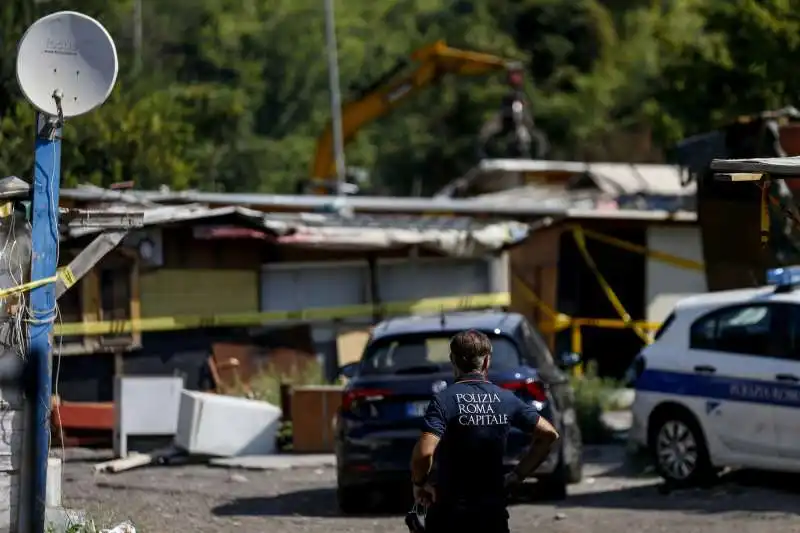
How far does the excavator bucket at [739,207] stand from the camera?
17203mm

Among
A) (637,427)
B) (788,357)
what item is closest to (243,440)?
(637,427)

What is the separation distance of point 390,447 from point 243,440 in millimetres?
4892

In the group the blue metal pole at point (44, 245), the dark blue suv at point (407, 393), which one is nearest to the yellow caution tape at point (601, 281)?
the dark blue suv at point (407, 393)

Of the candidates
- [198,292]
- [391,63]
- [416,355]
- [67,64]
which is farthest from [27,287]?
[391,63]

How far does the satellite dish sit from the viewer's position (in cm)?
962

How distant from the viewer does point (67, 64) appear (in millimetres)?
9719

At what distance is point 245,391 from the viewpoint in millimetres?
19047

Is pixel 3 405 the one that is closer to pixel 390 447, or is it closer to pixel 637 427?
pixel 390 447

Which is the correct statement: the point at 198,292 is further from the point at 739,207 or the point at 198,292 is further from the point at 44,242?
the point at 44,242

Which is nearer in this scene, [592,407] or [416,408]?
[416,408]

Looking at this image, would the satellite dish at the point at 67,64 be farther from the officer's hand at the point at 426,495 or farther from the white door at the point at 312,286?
the white door at the point at 312,286

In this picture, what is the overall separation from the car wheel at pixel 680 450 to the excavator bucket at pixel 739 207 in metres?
3.60

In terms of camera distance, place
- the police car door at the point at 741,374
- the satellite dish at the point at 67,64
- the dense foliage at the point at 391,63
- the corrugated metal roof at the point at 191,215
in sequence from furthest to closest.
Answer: the dense foliage at the point at 391,63 → the corrugated metal roof at the point at 191,215 → the police car door at the point at 741,374 → the satellite dish at the point at 67,64

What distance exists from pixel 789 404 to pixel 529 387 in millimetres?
2231
